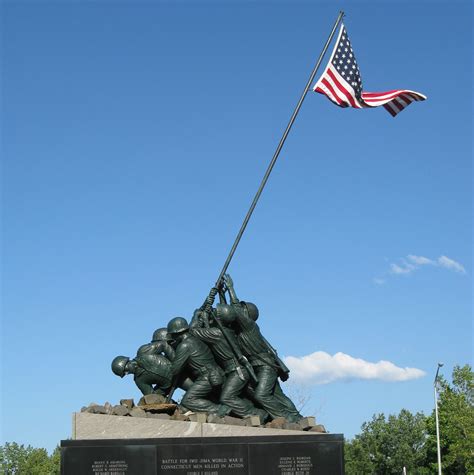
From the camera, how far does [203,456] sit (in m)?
15.0

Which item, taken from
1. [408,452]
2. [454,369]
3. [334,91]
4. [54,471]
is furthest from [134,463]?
[408,452]

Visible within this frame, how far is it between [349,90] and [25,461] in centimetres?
4603

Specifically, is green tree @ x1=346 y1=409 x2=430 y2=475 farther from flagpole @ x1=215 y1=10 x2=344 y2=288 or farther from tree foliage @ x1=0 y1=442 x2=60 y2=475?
flagpole @ x1=215 y1=10 x2=344 y2=288

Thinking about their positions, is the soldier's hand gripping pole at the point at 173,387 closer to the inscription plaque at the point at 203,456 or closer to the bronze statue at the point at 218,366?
the bronze statue at the point at 218,366

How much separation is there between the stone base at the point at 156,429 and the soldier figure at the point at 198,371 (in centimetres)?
73

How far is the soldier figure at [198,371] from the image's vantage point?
53.0 feet

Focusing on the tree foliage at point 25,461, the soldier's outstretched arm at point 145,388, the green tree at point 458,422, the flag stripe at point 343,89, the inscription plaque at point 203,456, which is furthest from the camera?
the tree foliage at point 25,461

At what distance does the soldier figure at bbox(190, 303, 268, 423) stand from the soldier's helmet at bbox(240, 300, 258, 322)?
1.60 feet

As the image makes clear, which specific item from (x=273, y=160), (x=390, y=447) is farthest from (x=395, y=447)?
(x=273, y=160)

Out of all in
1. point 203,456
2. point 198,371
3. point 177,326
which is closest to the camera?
point 203,456

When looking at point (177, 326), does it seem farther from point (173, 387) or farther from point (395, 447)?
point (395, 447)

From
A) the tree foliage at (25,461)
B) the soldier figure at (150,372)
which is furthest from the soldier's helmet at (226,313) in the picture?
the tree foliage at (25,461)

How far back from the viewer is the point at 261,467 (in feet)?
49.1

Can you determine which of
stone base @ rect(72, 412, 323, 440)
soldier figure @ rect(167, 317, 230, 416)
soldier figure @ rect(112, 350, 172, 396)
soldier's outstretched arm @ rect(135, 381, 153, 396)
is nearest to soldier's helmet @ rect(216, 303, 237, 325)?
soldier figure @ rect(167, 317, 230, 416)
